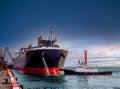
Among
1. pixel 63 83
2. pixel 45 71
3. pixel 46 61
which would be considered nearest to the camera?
pixel 63 83

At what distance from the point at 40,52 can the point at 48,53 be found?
1967 millimetres

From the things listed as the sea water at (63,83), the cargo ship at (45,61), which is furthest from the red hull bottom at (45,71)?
the sea water at (63,83)

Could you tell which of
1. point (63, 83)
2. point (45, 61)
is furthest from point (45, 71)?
point (63, 83)

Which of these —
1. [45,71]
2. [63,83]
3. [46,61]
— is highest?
[46,61]

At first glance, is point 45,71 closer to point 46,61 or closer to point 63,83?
point 46,61

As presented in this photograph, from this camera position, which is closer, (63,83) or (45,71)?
(63,83)

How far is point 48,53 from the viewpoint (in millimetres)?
55156

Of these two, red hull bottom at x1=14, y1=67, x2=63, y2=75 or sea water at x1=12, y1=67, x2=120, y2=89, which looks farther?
red hull bottom at x1=14, y1=67, x2=63, y2=75

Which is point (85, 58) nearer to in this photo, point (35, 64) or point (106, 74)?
point (106, 74)

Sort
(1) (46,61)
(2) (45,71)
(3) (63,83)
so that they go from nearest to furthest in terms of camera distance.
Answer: (3) (63,83), (2) (45,71), (1) (46,61)

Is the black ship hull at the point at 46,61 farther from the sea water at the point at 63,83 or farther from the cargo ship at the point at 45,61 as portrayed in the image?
the sea water at the point at 63,83

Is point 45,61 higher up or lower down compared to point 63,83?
higher up

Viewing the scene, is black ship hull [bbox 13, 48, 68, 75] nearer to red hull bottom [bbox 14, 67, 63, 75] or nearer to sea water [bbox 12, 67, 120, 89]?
red hull bottom [bbox 14, 67, 63, 75]

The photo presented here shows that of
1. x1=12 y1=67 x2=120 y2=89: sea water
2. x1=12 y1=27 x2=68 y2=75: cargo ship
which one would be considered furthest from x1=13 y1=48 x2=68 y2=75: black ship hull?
x1=12 y1=67 x2=120 y2=89: sea water
